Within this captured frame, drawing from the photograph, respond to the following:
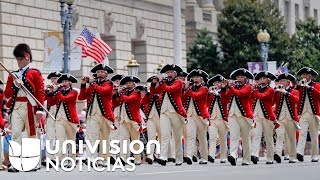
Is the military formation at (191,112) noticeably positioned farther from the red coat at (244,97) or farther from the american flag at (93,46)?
the american flag at (93,46)

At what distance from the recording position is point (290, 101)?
2908 cm

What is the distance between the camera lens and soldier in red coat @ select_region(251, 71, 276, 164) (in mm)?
28297

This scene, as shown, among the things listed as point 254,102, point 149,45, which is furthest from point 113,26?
point 254,102

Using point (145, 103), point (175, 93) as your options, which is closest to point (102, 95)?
point (175, 93)

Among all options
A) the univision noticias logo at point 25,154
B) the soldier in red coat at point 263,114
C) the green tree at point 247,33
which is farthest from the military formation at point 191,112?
the green tree at point 247,33

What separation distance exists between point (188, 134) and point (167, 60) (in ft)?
98.7

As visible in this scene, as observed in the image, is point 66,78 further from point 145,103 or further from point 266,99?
point 266,99

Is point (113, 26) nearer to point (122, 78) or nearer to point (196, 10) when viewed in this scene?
point (196, 10)

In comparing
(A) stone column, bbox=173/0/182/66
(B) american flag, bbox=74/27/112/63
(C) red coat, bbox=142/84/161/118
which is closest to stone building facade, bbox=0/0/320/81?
(A) stone column, bbox=173/0/182/66

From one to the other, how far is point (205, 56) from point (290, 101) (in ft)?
110

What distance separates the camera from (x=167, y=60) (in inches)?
2308

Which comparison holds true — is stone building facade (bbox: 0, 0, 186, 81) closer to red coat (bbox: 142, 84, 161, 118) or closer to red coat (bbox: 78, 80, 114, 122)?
red coat (bbox: 142, 84, 161, 118)

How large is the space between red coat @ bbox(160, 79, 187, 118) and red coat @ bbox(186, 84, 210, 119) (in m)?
1.09

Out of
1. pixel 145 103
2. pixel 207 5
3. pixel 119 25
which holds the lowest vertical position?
pixel 145 103
